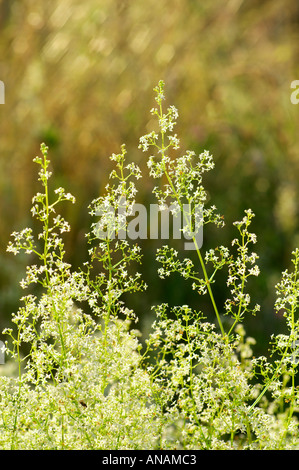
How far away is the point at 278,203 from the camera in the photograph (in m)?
3.00

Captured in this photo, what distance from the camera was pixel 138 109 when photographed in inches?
117

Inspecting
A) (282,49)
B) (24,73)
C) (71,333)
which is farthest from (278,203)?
(71,333)

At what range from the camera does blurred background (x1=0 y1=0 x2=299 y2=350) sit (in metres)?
2.88

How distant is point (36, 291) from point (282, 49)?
1.68 m

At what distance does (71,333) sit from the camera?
1.16 meters

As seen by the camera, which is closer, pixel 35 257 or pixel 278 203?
pixel 35 257

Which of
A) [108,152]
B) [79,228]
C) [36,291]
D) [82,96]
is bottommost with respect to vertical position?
[36,291]

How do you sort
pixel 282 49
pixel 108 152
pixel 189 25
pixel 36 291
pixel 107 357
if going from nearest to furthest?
pixel 107 357 → pixel 36 291 → pixel 108 152 → pixel 189 25 → pixel 282 49

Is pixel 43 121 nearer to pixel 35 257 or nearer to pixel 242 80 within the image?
pixel 35 257

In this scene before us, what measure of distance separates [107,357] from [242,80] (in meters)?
2.44

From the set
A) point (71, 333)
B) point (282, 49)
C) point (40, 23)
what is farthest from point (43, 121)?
point (71, 333)

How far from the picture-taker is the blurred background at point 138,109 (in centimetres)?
288

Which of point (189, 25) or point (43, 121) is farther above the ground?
point (189, 25)
